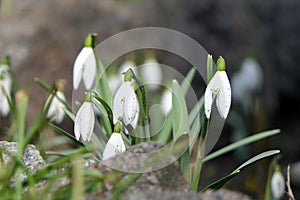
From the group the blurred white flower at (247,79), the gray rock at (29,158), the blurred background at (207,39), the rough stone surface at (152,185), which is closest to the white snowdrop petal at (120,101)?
the gray rock at (29,158)

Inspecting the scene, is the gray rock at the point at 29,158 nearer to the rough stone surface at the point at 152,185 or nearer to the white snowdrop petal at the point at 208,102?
the rough stone surface at the point at 152,185

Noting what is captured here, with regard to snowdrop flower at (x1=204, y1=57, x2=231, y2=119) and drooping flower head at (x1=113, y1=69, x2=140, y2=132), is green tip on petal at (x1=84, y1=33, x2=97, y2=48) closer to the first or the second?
drooping flower head at (x1=113, y1=69, x2=140, y2=132)

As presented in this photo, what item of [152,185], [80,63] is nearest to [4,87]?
[80,63]

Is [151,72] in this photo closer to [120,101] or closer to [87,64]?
[87,64]

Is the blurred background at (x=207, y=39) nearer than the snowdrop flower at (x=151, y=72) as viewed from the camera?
No

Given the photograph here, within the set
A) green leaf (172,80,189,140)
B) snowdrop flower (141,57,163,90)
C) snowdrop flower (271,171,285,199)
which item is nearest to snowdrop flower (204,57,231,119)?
green leaf (172,80,189,140)

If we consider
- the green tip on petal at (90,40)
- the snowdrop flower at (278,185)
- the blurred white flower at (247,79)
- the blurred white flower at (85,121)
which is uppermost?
the green tip on petal at (90,40)

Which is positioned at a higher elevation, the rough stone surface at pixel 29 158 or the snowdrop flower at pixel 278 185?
the rough stone surface at pixel 29 158
